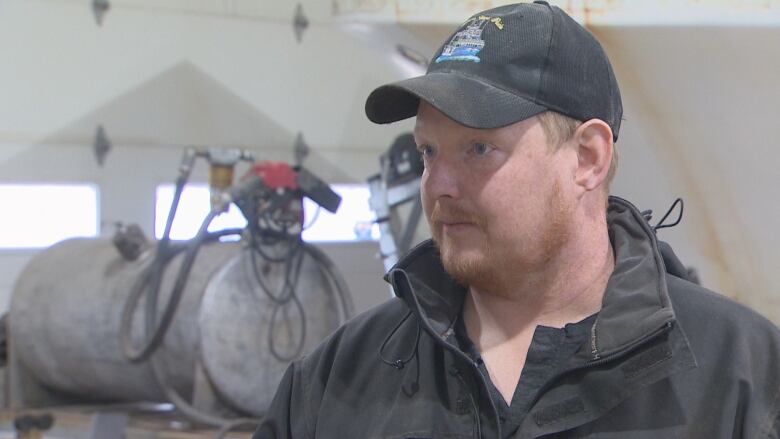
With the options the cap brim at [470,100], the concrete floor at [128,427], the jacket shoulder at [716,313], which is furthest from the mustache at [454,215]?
the concrete floor at [128,427]

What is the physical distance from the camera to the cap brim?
1.35 meters

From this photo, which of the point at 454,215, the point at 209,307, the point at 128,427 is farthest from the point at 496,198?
the point at 128,427

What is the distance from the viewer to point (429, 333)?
140 cm

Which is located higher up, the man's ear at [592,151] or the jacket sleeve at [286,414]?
the man's ear at [592,151]

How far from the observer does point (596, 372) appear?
1318 millimetres

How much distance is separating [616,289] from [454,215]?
198mm

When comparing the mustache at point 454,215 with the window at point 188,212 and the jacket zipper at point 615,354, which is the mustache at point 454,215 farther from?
the window at point 188,212

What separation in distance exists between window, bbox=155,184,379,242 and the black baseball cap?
3.86 metres

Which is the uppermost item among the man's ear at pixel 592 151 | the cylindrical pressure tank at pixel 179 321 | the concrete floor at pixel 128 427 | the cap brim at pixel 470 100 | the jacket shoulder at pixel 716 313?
the cap brim at pixel 470 100

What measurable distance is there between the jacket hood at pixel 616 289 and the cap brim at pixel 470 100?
21 centimetres

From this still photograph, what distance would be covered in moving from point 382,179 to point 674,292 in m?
3.52

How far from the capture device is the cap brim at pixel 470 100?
1.35 m

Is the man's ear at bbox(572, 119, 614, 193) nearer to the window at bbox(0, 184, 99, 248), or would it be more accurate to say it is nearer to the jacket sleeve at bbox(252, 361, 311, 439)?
the jacket sleeve at bbox(252, 361, 311, 439)

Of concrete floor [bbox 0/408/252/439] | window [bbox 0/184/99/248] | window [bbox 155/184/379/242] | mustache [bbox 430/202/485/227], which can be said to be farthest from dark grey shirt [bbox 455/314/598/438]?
window [bbox 0/184/99/248]
